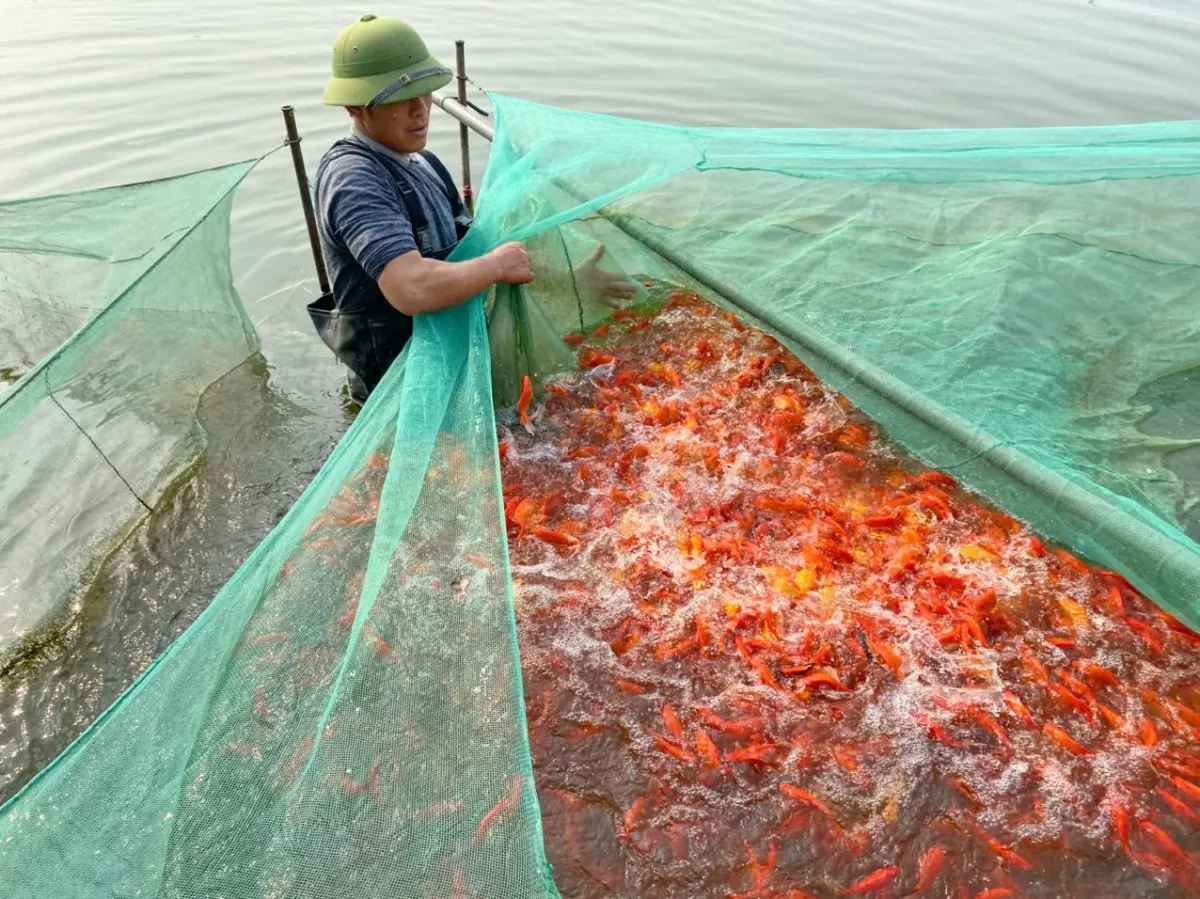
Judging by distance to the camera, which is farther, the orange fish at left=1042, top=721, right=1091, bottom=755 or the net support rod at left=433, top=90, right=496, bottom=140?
the net support rod at left=433, top=90, right=496, bottom=140

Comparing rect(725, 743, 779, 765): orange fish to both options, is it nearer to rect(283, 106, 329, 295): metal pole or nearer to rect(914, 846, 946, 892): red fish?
rect(914, 846, 946, 892): red fish

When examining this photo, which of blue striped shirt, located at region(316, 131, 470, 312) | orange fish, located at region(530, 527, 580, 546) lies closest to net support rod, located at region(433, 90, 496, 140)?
blue striped shirt, located at region(316, 131, 470, 312)

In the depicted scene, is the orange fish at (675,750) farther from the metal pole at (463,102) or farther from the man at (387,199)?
the metal pole at (463,102)

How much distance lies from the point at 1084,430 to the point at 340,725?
3.46 m

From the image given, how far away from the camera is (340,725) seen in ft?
7.25

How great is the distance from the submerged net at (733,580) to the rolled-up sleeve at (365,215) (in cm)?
39

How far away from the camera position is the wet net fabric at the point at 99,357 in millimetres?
3689

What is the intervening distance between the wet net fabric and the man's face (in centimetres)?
139

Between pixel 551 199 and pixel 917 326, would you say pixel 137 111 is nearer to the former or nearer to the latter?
pixel 551 199

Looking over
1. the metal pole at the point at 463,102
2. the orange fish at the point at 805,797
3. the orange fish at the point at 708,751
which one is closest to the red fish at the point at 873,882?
the orange fish at the point at 805,797

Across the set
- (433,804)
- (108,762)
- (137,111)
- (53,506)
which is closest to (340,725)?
(433,804)

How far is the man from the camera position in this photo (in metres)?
3.51

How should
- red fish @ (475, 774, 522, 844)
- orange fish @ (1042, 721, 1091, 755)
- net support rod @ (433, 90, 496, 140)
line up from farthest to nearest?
net support rod @ (433, 90, 496, 140) < orange fish @ (1042, 721, 1091, 755) < red fish @ (475, 774, 522, 844)

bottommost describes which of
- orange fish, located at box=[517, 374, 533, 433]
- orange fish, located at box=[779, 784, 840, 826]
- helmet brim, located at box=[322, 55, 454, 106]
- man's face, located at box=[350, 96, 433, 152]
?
orange fish, located at box=[779, 784, 840, 826]
